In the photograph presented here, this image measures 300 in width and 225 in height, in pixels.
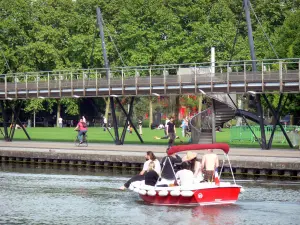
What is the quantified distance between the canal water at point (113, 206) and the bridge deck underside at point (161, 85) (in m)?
13.6

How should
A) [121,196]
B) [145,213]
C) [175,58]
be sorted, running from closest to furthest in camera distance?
[145,213] → [121,196] → [175,58]

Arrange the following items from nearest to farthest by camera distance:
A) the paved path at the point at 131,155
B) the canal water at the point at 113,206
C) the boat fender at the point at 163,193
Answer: the canal water at the point at 113,206
the boat fender at the point at 163,193
the paved path at the point at 131,155

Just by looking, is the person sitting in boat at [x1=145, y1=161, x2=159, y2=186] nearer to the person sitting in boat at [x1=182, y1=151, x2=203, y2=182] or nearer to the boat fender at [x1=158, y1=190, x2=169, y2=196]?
the boat fender at [x1=158, y1=190, x2=169, y2=196]

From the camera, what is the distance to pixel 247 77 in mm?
59250

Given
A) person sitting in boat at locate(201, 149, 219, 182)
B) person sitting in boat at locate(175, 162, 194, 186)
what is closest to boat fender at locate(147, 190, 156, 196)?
person sitting in boat at locate(175, 162, 194, 186)

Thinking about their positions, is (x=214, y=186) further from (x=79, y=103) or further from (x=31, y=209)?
(x=79, y=103)

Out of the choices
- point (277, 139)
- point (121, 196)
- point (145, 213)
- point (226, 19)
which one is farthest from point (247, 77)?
point (226, 19)

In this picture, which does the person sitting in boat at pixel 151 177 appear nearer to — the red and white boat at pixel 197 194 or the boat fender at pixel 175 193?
the red and white boat at pixel 197 194

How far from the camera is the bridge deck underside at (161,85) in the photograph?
191ft

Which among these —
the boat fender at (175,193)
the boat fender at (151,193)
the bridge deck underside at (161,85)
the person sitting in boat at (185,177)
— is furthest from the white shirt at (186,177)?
the bridge deck underside at (161,85)

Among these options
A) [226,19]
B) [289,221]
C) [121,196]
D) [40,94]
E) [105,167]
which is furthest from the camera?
[226,19]

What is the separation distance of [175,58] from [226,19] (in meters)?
12.2

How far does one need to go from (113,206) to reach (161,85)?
2797 cm

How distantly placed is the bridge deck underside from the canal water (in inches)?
534
